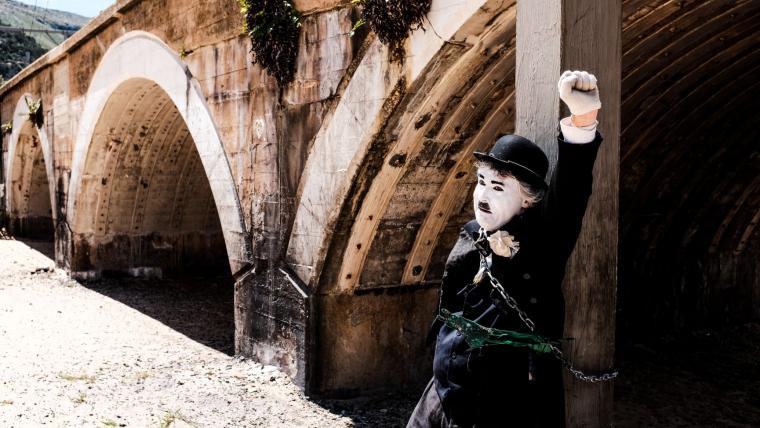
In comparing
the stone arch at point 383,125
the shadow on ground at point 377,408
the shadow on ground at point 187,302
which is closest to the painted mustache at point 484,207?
the stone arch at point 383,125

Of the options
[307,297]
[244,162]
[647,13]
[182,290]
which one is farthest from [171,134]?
[647,13]

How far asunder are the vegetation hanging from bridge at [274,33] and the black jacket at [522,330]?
385 centimetres

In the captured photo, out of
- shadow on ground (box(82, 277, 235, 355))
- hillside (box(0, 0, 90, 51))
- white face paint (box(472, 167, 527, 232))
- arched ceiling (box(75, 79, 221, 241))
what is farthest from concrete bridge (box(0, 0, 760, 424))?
hillside (box(0, 0, 90, 51))

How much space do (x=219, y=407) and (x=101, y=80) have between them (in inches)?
257

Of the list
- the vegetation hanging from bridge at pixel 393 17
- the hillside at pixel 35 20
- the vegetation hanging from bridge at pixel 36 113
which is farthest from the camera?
the hillside at pixel 35 20

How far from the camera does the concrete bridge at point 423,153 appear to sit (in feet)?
9.09

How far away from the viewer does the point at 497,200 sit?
261 centimetres

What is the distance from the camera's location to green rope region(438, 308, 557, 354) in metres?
2.51

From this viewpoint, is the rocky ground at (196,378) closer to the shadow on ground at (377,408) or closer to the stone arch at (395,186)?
the shadow on ground at (377,408)

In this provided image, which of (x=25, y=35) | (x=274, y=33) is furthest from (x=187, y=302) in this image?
(x=25, y=35)

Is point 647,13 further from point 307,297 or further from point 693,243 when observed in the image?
point 693,243

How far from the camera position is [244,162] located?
22.2 feet

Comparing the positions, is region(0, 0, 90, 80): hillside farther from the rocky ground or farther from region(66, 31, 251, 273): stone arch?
the rocky ground

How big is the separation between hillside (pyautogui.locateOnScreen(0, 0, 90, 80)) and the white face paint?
41.5 m
